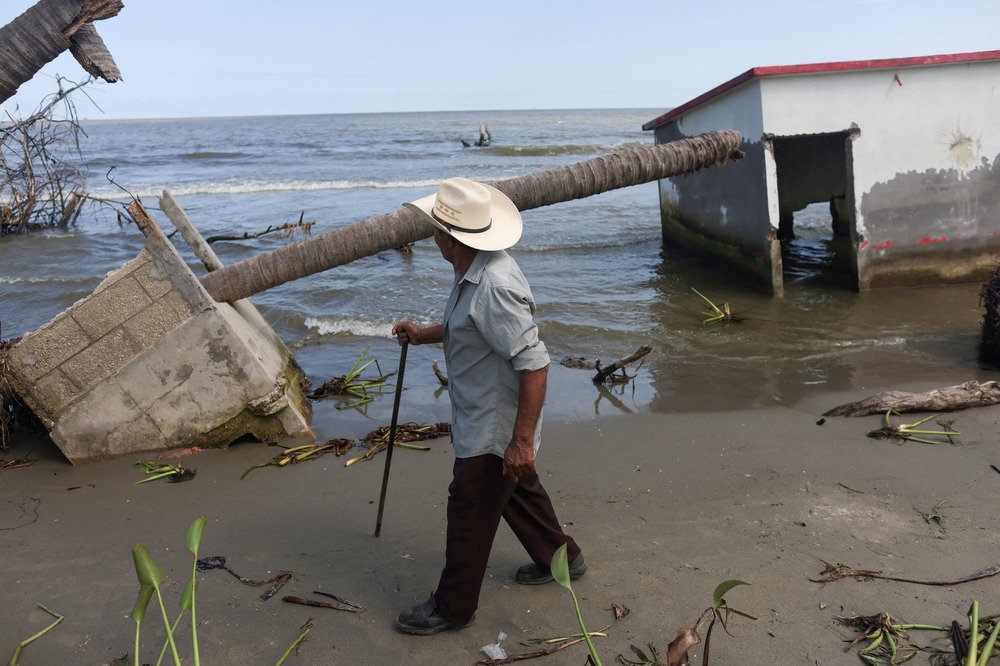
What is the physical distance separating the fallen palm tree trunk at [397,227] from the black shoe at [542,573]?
2803 mm

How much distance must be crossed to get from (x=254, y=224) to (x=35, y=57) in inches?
481

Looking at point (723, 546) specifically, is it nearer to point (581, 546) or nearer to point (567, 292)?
point (581, 546)

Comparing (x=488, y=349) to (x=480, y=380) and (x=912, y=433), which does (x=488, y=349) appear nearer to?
(x=480, y=380)

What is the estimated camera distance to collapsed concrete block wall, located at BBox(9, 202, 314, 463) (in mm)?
4793

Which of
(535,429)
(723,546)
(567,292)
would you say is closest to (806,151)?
(567,292)

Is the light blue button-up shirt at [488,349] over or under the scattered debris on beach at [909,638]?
over

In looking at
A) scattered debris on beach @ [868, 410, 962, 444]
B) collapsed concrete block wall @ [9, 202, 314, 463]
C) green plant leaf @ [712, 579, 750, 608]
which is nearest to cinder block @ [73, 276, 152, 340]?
collapsed concrete block wall @ [9, 202, 314, 463]

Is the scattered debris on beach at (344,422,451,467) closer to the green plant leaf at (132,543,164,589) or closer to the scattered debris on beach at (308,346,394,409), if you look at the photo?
the scattered debris on beach at (308,346,394,409)

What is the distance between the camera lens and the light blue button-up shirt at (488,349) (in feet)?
9.34

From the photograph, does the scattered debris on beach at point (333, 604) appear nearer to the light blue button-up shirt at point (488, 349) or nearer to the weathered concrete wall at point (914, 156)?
the light blue button-up shirt at point (488, 349)

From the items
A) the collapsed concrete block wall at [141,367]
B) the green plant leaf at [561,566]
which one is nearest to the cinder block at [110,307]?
the collapsed concrete block wall at [141,367]

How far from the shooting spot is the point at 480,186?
3129mm

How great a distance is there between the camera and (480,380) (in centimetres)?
303

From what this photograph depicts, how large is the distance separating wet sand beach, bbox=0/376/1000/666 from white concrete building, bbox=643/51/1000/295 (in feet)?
13.0
